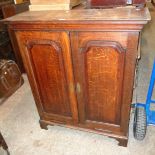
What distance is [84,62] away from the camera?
3.84 feet

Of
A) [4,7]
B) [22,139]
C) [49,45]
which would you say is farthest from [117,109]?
[4,7]

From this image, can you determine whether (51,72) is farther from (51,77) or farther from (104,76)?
(104,76)

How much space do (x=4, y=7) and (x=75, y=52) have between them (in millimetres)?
1434

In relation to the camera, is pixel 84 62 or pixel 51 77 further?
pixel 51 77

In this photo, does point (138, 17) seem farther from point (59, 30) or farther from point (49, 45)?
point (49, 45)

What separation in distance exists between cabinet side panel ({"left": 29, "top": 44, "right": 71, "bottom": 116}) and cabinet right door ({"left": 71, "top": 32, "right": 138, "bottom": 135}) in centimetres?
12

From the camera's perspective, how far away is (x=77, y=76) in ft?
4.09

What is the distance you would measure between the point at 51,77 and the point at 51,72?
1.9 inches

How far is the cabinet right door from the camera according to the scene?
1037 mm

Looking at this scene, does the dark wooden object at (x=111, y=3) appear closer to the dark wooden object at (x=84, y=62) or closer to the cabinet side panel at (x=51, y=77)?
the dark wooden object at (x=84, y=62)

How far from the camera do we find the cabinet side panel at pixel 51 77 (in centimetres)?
123

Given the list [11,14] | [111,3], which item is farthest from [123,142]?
[11,14]

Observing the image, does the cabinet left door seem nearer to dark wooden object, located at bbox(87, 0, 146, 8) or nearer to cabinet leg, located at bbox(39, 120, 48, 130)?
cabinet leg, located at bbox(39, 120, 48, 130)

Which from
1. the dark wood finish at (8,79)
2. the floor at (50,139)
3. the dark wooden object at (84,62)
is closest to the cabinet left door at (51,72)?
the dark wooden object at (84,62)
